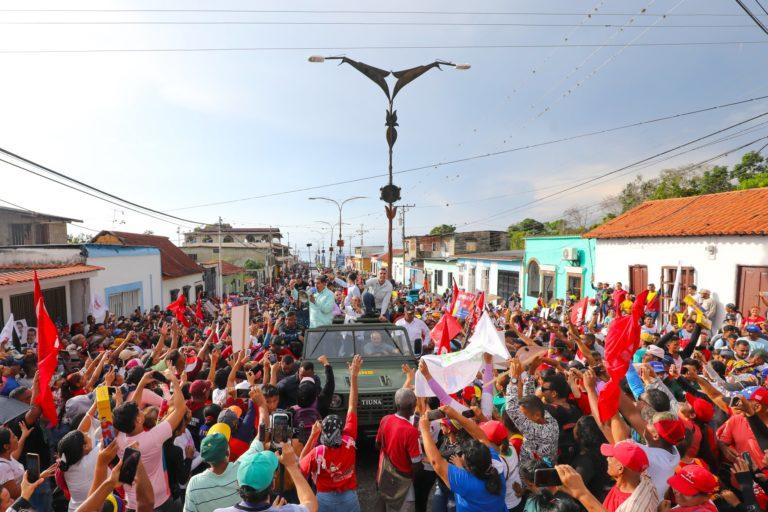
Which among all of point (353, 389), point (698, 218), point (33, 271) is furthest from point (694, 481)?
point (33, 271)

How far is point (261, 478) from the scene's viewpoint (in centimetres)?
237

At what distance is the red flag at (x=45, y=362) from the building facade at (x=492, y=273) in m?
24.0

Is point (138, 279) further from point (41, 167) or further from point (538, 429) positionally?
point (538, 429)

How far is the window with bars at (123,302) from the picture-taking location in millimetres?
18797

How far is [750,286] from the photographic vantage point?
1247 centimetres

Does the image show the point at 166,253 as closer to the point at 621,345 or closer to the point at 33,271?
the point at 33,271

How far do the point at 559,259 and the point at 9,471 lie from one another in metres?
21.7

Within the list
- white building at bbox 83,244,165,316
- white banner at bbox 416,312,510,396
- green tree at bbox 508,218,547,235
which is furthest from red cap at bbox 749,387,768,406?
green tree at bbox 508,218,547,235

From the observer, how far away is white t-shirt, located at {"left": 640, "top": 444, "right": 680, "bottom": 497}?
3.14 meters

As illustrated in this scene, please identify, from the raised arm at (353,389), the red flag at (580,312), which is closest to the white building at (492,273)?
the red flag at (580,312)

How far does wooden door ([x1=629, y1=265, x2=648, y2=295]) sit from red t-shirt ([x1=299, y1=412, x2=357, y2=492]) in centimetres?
1556

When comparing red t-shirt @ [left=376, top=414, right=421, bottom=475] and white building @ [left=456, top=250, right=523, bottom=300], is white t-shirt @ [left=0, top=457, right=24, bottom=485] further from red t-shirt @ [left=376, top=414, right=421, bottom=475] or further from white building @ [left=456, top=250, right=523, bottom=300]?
white building @ [left=456, top=250, right=523, bottom=300]

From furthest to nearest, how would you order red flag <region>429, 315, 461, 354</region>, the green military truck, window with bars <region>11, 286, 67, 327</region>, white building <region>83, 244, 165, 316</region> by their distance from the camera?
white building <region>83, 244, 165, 316</region>
window with bars <region>11, 286, 67, 327</region>
red flag <region>429, 315, 461, 354</region>
the green military truck

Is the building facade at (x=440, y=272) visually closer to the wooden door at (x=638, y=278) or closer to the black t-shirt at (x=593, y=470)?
the wooden door at (x=638, y=278)
